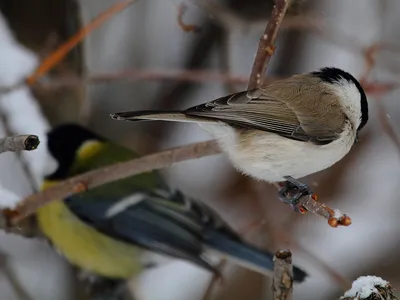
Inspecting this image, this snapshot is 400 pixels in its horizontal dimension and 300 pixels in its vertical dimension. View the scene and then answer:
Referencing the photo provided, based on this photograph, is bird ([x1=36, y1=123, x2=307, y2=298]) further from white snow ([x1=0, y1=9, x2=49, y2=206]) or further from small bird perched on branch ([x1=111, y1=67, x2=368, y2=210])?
small bird perched on branch ([x1=111, y1=67, x2=368, y2=210])

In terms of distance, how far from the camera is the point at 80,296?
1997 millimetres

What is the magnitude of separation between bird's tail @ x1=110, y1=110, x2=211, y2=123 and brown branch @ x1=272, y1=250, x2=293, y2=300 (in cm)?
40

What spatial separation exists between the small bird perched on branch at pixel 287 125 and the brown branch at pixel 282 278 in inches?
15.3

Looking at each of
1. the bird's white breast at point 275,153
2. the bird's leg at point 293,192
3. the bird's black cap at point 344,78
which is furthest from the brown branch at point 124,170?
the bird's black cap at point 344,78

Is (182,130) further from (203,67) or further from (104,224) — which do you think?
(104,224)

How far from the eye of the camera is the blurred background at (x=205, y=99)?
6.31ft

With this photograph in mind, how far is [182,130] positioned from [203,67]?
0.77 ft

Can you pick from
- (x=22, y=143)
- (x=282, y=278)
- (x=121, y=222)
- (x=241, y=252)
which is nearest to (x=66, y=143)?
(x=121, y=222)

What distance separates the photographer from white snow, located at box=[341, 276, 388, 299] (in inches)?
27.8

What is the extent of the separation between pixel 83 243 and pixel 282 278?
1125 millimetres

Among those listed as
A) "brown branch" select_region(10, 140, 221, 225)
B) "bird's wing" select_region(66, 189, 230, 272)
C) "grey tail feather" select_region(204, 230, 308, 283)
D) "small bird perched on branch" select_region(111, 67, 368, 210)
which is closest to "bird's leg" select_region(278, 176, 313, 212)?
"small bird perched on branch" select_region(111, 67, 368, 210)

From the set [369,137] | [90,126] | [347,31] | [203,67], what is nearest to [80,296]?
[90,126]

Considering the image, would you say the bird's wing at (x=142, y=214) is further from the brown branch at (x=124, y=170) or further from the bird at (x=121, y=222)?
the brown branch at (x=124, y=170)

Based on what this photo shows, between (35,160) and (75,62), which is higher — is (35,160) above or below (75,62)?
below
